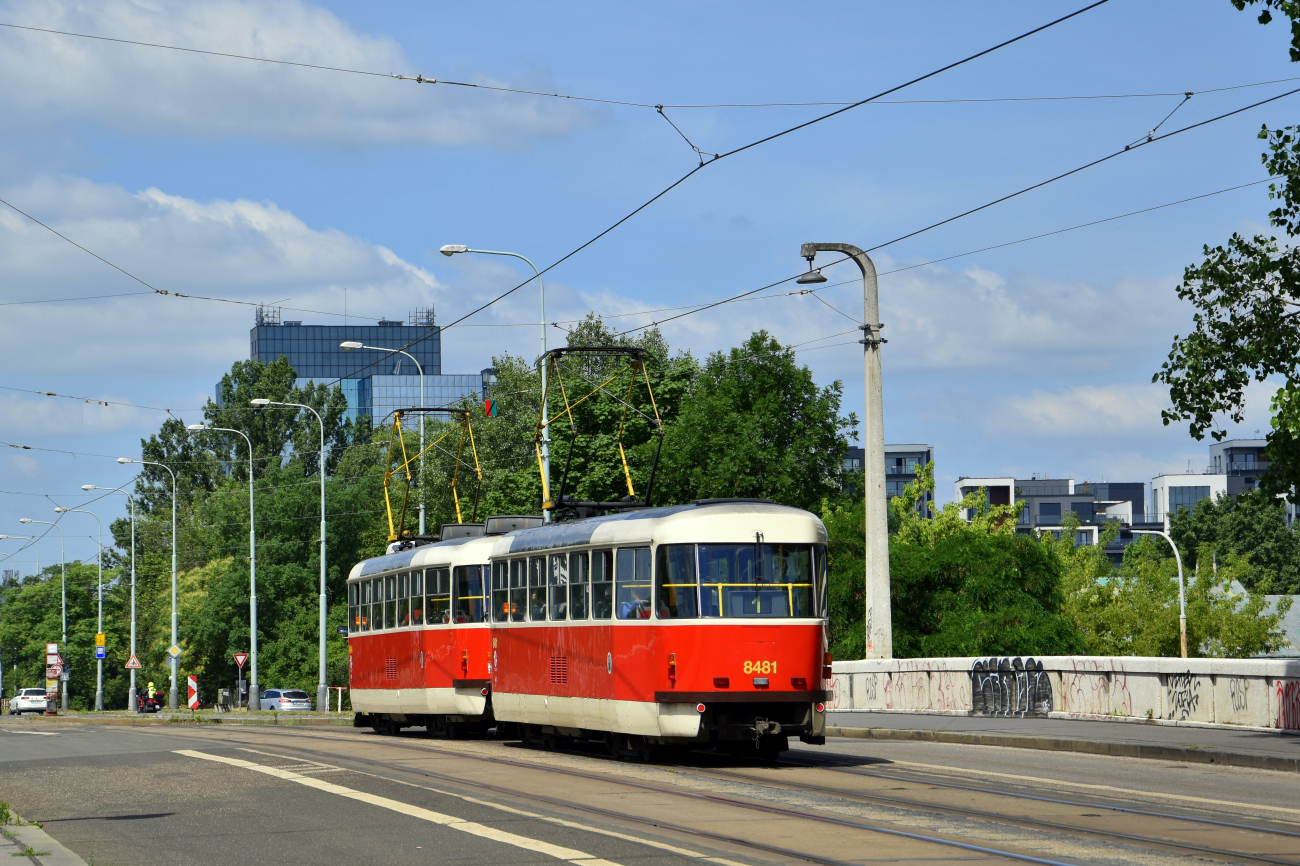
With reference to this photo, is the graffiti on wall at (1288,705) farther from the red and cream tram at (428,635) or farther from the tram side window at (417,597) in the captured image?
the tram side window at (417,597)

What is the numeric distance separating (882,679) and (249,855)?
18.9 m

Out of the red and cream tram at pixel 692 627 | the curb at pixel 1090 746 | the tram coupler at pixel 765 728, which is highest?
the red and cream tram at pixel 692 627

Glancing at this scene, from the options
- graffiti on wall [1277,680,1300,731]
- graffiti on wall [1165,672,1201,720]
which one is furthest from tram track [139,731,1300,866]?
graffiti on wall [1165,672,1201,720]

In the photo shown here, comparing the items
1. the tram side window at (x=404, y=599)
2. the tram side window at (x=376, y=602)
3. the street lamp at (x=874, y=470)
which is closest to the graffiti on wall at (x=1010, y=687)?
the street lamp at (x=874, y=470)

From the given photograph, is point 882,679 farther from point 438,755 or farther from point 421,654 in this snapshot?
point 438,755

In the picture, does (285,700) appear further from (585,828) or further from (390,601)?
(585,828)

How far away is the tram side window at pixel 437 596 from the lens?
26.5 meters

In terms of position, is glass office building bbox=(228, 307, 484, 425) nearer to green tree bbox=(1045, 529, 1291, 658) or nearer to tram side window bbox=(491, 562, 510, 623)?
green tree bbox=(1045, 529, 1291, 658)

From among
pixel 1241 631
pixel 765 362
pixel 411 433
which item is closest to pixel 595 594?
pixel 765 362

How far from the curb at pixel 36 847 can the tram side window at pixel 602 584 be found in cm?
823

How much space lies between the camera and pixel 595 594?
1998cm

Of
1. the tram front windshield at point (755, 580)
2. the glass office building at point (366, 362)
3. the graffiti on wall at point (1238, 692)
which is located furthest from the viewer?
the glass office building at point (366, 362)

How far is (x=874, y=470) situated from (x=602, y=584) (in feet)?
32.2

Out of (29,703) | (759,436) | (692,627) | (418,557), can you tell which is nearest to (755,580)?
(692,627)
